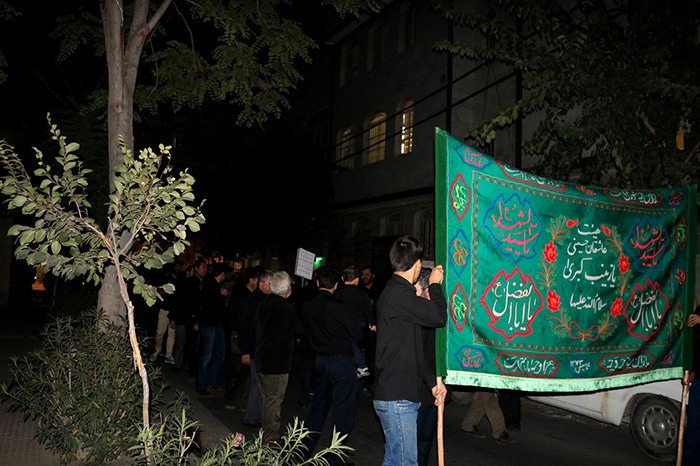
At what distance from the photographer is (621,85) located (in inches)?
269

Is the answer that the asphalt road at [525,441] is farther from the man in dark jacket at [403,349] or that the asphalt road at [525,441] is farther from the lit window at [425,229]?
the lit window at [425,229]

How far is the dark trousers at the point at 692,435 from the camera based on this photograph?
5426mm

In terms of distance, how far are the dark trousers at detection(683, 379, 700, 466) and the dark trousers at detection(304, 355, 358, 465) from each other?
3292 millimetres

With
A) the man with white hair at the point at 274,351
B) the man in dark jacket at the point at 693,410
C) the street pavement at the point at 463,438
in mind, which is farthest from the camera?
the man with white hair at the point at 274,351

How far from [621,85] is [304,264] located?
8.03 meters

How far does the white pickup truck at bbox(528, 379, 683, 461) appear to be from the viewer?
260 inches

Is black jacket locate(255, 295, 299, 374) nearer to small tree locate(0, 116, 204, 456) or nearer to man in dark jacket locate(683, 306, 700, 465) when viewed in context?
small tree locate(0, 116, 204, 456)

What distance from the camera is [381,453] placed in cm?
666

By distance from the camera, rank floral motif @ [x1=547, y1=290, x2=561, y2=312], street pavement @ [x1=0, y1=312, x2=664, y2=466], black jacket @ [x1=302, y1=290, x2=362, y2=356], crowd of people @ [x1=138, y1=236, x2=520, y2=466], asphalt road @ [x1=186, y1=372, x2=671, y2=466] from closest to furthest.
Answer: crowd of people @ [x1=138, y1=236, x2=520, y2=466], floral motif @ [x1=547, y1=290, x2=561, y2=312], black jacket @ [x1=302, y1=290, x2=362, y2=356], street pavement @ [x1=0, y1=312, x2=664, y2=466], asphalt road @ [x1=186, y1=372, x2=671, y2=466]

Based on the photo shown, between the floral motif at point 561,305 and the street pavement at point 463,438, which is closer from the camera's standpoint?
the floral motif at point 561,305

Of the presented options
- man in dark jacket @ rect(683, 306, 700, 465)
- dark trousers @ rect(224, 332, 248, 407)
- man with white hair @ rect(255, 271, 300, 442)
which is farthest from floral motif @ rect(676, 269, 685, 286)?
dark trousers @ rect(224, 332, 248, 407)

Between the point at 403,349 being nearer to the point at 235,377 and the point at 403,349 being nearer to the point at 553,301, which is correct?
the point at 553,301

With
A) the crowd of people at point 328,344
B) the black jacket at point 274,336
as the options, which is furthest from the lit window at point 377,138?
the black jacket at point 274,336

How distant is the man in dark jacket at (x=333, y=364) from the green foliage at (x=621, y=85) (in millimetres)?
2986
